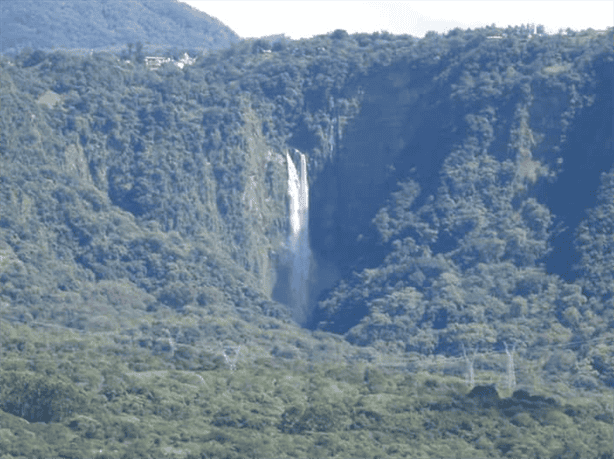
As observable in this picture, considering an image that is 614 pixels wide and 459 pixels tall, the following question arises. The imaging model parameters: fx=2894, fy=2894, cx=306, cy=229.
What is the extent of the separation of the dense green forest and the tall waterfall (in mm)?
531

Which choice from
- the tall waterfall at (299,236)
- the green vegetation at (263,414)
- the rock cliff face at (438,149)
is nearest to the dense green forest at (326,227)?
the rock cliff face at (438,149)

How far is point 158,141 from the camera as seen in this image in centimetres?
15575

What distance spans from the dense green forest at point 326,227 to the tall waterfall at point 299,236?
0.53 metres

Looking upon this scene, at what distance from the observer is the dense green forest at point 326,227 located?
125250mm

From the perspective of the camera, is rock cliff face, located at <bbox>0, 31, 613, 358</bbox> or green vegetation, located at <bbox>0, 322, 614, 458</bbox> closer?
green vegetation, located at <bbox>0, 322, 614, 458</bbox>

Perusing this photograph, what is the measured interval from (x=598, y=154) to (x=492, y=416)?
122 ft

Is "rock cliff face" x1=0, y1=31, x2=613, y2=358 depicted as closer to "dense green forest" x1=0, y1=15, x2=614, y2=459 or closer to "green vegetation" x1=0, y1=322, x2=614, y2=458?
"dense green forest" x1=0, y1=15, x2=614, y2=459

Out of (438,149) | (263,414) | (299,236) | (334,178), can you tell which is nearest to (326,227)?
(299,236)

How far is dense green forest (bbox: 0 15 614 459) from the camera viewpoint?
125 metres

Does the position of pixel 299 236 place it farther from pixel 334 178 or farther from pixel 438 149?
pixel 438 149

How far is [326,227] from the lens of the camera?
156m

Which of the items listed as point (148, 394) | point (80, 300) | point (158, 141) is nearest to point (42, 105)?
point (158, 141)

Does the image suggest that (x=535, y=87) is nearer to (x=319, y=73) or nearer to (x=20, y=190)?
(x=319, y=73)

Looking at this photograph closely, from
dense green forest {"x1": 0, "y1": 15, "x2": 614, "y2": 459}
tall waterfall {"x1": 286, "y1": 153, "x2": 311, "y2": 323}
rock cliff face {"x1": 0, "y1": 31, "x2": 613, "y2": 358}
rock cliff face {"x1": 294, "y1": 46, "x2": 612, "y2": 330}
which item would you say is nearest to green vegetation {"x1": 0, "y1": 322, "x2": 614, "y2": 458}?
dense green forest {"x1": 0, "y1": 15, "x2": 614, "y2": 459}
